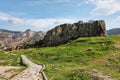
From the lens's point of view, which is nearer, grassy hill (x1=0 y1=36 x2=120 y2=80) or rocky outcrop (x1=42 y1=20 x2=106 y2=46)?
grassy hill (x1=0 y1=36 x2=120 y2=80)

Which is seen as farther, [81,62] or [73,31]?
[73,31]

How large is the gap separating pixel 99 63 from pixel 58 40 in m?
58.8

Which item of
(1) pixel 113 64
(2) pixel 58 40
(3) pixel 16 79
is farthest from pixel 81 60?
(2) pixel 58 40

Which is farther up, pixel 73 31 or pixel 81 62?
pixel 73 31

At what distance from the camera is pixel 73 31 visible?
348 ft

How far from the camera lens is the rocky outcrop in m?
99.6

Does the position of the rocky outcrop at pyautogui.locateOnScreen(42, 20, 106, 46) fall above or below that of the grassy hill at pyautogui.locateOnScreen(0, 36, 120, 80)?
above

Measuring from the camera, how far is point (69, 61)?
54.6m

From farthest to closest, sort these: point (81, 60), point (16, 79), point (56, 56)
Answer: point (56, 56), point (81, 60), point (16, 79)

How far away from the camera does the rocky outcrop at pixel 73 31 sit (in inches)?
3922

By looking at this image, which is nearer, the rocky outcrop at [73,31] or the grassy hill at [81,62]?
the grassy hill at [81,62]

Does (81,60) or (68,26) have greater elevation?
(68,26)

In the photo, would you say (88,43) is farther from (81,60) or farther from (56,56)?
(81,60)

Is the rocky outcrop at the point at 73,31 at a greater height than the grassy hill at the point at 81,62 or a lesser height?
greater
